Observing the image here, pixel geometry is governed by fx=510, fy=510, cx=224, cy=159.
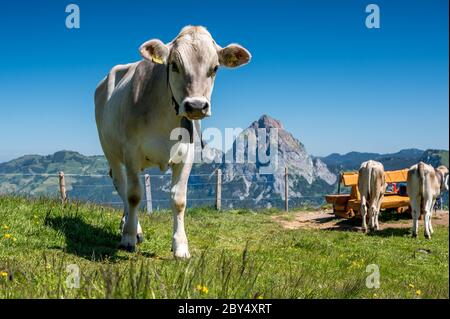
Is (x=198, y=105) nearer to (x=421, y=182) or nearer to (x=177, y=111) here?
(x=177, y=111)

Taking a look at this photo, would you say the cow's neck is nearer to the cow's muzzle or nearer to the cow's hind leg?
the cow's muzzle

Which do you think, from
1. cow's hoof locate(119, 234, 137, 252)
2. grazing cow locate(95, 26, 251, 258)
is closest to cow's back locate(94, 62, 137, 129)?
grazing cow locate(95, 26, 251, 258)

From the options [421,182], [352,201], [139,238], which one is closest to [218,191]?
[352,201]

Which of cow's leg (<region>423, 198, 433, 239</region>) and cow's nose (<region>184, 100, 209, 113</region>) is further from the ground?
cow's nose (<region>184, 100, 209, 113</region>)

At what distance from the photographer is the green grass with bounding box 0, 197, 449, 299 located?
384 cm

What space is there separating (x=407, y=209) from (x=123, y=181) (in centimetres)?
1367

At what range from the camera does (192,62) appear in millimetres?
6125

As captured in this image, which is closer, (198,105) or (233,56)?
(198,105)

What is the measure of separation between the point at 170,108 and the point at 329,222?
1285cm

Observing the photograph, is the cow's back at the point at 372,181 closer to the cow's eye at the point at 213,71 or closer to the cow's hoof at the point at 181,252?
the cow's hoof at the point at 181,252

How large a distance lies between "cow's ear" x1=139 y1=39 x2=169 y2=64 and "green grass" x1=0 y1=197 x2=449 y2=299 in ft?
8.18
